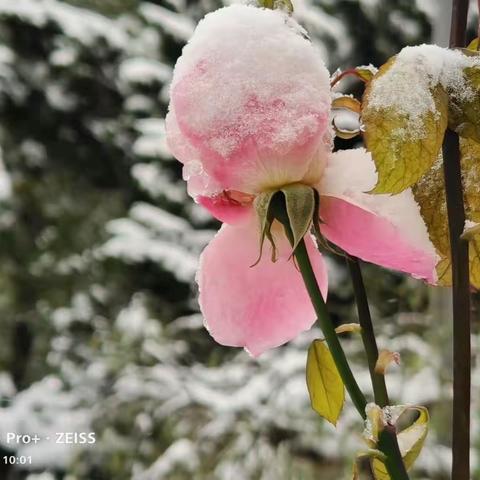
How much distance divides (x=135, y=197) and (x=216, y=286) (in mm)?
1396

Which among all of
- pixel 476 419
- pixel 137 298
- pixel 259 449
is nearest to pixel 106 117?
pixel 137 298

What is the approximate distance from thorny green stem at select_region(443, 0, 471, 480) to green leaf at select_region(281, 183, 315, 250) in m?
0.02

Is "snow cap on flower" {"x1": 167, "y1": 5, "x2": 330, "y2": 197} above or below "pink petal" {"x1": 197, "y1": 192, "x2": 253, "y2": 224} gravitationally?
above

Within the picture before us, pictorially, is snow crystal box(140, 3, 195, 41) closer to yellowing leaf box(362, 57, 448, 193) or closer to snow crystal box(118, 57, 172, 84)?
snow crystal box(118, 57, 172, 84)

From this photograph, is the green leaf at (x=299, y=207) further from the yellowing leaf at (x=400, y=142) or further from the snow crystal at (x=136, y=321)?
the snow crystal at (x=136, y=321)

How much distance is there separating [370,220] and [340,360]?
0.03 m

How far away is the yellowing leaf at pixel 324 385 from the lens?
155 mm

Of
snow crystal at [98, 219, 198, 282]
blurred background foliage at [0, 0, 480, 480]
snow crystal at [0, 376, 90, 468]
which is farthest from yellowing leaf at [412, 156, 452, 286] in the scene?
snow crystal at [98, 219, 198, 282]

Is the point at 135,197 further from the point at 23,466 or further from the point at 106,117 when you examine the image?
the point at 23,466

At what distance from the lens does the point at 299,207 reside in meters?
0.13

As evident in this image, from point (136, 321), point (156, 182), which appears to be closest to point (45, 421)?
point (136, 321)

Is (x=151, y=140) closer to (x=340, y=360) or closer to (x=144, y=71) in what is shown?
(x=144, y=71)

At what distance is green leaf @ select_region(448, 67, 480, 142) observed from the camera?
0.12m

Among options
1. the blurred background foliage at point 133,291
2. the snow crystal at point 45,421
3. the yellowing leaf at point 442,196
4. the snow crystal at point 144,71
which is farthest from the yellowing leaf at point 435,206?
the snow crystal at point 144,71
